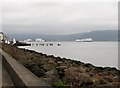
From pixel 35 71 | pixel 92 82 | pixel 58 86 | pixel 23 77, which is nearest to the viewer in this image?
pixel 58 86

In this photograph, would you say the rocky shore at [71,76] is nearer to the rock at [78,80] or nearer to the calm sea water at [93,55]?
the rock at [78,80]

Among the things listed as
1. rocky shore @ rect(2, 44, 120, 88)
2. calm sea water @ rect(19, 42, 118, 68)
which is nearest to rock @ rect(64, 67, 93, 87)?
rocky shore @ rect(2, 44, 120, 88)

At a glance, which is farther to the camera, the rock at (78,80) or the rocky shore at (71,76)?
the rock at (78,80)

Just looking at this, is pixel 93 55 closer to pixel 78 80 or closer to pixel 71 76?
pixel 71 76

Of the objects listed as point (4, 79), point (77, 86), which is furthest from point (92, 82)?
point (4, 79)

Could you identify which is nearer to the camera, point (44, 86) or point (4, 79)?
point (44, 86)

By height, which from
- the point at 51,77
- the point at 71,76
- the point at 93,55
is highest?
the point at 51,77

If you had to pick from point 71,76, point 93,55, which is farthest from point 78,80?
point 93,55

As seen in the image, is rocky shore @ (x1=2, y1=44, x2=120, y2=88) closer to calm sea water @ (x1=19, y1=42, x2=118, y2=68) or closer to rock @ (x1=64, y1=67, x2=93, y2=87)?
rock @ (x1=64, y1=67, x2=93, y2=87)

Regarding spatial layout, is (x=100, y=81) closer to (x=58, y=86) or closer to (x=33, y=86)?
(x=58, y=86)

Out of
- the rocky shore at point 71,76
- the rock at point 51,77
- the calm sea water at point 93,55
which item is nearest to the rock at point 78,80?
the rocky shore at point 71,76

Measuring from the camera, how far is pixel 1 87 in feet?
26.5

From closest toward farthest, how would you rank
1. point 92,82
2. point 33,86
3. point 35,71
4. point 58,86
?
1. point 33,86
2. point 58,86
3. point 92,82
4. point 35,71

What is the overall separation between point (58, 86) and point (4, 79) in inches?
154
